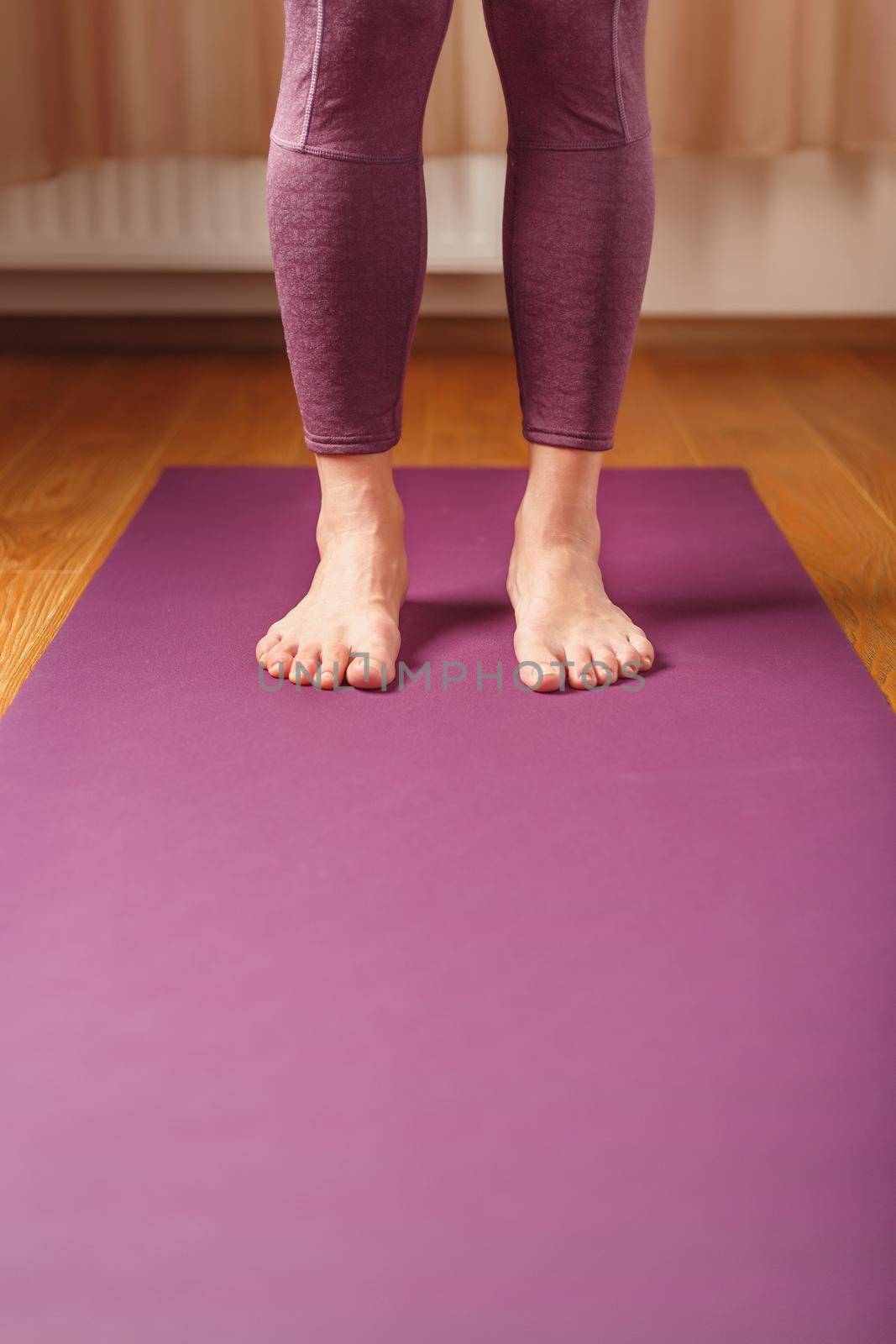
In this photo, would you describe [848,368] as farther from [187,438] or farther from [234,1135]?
[234,1135]

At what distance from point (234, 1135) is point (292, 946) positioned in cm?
13

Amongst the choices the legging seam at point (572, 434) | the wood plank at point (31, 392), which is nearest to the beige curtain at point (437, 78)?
the wood plank at point (31, 392)

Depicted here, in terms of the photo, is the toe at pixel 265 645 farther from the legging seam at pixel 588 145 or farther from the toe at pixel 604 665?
the legging seam at pixel 588 145

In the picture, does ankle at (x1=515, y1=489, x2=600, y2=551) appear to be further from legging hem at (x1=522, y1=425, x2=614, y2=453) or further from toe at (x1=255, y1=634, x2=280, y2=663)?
toe at (x1=255, y1=634, x2=280, y2=663)

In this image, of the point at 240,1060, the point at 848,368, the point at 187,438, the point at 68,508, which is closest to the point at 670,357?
the point at 848,368

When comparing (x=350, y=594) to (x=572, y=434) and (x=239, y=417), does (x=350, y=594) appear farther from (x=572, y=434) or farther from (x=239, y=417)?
(x=239, y=417)

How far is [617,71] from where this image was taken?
0.94 meters

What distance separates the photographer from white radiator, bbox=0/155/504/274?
77.5 inches

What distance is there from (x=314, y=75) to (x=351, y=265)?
13 cm

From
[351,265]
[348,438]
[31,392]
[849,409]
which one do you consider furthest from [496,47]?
[31,392]

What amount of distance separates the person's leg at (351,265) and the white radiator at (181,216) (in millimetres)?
1045

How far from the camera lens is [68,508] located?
1371mm

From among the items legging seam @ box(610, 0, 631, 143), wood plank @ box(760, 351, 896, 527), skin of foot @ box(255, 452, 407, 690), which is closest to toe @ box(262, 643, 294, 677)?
skin of foot @ box(255, 452, 407, 690)

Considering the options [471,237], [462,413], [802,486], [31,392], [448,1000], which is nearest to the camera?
[448,1000]
